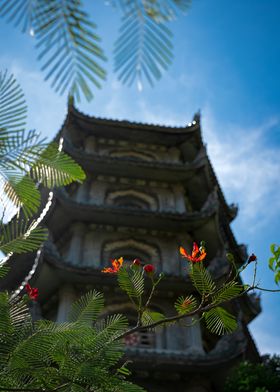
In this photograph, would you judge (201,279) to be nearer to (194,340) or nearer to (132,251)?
(194,340)

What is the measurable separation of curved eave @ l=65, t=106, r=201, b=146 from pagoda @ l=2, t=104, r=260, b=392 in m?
0.03


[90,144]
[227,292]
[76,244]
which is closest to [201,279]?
[227,292]

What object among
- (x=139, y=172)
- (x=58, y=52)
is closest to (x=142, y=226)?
(x=139, y=172)

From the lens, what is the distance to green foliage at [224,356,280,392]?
8039 millimetres

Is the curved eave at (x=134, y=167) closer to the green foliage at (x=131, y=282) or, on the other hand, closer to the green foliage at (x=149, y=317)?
the green foliage at (x=149, y=317)

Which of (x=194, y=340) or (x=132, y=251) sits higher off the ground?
(x=132, y=251)

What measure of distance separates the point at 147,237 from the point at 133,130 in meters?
5.10

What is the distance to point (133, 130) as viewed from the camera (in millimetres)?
17094

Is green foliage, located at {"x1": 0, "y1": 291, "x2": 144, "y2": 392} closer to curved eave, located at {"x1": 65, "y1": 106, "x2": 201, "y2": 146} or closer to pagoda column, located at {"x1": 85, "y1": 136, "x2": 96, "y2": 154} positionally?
pagoda column, located at {"x1": 85, "y1": 136, "x2": 96, "y2": 154}

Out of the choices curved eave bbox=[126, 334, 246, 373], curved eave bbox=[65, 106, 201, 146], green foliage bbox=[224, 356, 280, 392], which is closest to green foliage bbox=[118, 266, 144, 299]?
green foliage bbox=[224, 356, 280, 392]

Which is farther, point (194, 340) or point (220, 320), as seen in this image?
point (194, 340)

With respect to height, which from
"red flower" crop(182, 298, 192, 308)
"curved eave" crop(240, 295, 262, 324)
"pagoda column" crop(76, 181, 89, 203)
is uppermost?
"pagoda column" crop(76, 181, 89, 203)

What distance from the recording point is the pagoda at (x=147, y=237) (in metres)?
9.37

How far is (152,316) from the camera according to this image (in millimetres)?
2486
